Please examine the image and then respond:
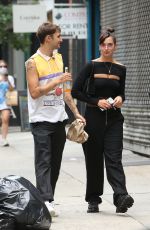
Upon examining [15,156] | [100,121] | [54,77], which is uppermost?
[54,77]

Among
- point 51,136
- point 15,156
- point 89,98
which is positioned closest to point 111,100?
point 89,98

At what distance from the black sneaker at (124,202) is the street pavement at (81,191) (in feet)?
0.35

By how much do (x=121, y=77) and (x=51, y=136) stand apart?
0.95 meters

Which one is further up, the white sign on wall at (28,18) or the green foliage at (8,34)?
the white sign on wall at (28,18)

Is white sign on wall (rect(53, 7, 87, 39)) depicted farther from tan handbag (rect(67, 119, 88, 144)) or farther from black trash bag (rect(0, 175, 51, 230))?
black trash bag (rect(0, 175, 51, 230))

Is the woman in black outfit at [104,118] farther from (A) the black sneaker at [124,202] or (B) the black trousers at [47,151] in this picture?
(B) the black trousers at [47,151]

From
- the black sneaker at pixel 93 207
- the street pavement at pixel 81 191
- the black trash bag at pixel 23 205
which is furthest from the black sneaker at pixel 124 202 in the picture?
the black trash bag at pixel 23 205

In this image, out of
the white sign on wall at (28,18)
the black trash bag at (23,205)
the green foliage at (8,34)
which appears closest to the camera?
the black trash bag at (23,205)

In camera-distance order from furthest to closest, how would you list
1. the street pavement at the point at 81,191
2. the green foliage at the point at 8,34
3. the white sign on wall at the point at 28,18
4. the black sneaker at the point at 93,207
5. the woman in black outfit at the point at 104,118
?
the green foliage at the point at 8,34 → the white sign on wall at the point at 28,18 → the black sneaker at the point at 93,207 → the woman in black outfit at the point at 104,118 → the street pavement at the point at 81,191

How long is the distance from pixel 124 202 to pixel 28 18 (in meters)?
10.3

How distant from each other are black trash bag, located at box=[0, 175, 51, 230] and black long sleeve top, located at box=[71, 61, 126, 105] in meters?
1.21

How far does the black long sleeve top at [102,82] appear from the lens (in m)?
7.27

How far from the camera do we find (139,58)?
12227 millimetres

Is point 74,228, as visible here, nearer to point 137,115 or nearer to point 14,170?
point 14,170
